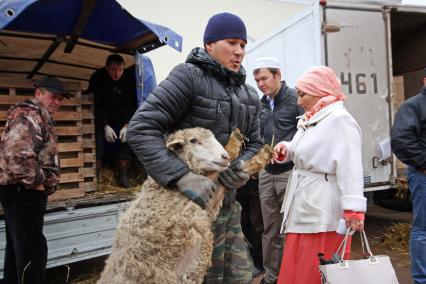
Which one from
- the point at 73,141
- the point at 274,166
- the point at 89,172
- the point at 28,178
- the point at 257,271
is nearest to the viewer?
the point at 28,178

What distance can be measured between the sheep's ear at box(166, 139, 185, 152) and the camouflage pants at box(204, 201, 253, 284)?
545 millimetres

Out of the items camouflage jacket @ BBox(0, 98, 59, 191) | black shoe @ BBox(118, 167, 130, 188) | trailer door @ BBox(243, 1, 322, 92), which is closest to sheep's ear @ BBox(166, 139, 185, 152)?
camouflage jacket @ BBox(0, 98, 59, 191)

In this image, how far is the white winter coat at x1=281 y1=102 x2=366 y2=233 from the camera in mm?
3020

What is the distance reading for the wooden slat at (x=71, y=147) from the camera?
5.09m

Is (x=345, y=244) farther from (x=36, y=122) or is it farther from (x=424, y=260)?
(x=36, y=122)

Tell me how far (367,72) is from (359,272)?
429 cm

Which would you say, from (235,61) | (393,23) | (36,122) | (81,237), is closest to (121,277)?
(235,61)

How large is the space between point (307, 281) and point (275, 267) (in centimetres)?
179

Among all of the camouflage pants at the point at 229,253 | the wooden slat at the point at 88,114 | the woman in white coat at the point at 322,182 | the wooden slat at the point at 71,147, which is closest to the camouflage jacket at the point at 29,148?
the wooden slat at the point at 71,147

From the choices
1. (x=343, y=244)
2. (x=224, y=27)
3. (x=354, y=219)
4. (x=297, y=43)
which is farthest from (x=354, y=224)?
(x=297, y=43)

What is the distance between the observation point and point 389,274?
8.82 feet

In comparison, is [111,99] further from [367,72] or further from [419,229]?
[419,229]

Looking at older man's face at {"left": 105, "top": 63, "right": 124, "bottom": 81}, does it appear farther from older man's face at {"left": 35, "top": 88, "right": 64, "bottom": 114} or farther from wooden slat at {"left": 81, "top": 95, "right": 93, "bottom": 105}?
older man's face at {"left": 35, "top": 88, "right": 64, "bottom": 114}

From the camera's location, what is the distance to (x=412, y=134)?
4.28 m
